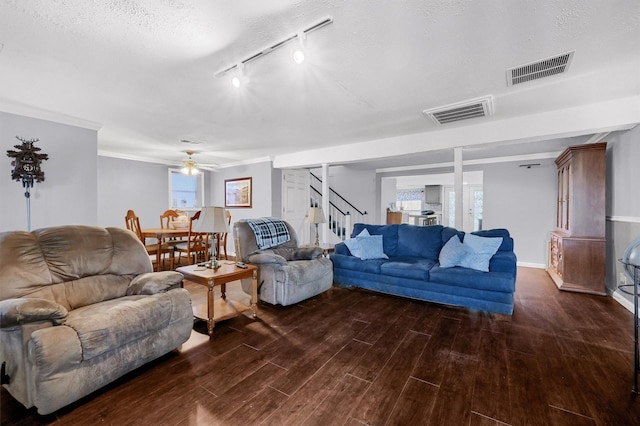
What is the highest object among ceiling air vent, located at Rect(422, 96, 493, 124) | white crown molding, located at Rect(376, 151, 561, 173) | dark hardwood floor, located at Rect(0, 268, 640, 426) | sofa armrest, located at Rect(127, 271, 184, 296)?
ceiling air vent, located at Rect(422, 96, 493, 124)

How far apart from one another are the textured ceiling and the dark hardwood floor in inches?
94.2

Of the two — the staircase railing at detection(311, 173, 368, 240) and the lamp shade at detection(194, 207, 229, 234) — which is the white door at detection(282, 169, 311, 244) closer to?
the staircase railing at detection(311, 173, 368, 240)

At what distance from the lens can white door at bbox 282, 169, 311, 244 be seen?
21.6 feet

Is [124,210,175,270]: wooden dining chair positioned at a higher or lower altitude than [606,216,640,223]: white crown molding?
lower

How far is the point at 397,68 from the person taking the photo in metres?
2.41

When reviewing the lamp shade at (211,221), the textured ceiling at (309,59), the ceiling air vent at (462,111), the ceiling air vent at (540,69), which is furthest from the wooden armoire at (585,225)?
the lamp shade at (211,221)

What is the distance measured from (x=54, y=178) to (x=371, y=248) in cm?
447

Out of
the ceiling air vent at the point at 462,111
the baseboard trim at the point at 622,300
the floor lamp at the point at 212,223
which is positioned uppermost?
the ceiling air vent at the point at 462,111

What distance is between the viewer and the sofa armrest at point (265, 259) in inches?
128

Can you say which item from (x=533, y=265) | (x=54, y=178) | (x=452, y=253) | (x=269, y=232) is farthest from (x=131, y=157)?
(x=533, y=265)

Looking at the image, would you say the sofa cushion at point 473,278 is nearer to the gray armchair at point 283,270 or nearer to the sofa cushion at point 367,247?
the sofa cushion at point 367,247

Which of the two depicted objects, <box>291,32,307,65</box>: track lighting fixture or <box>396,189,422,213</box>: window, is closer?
<box>291,32,307,65</box>: track lighting fixture

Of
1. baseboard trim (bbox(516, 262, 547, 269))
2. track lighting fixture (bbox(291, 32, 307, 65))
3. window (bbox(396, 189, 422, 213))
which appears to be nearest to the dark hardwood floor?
track lighting fixture (bbox(291, 32, 307, 65))

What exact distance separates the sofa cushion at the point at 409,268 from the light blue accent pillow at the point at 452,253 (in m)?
0.17
